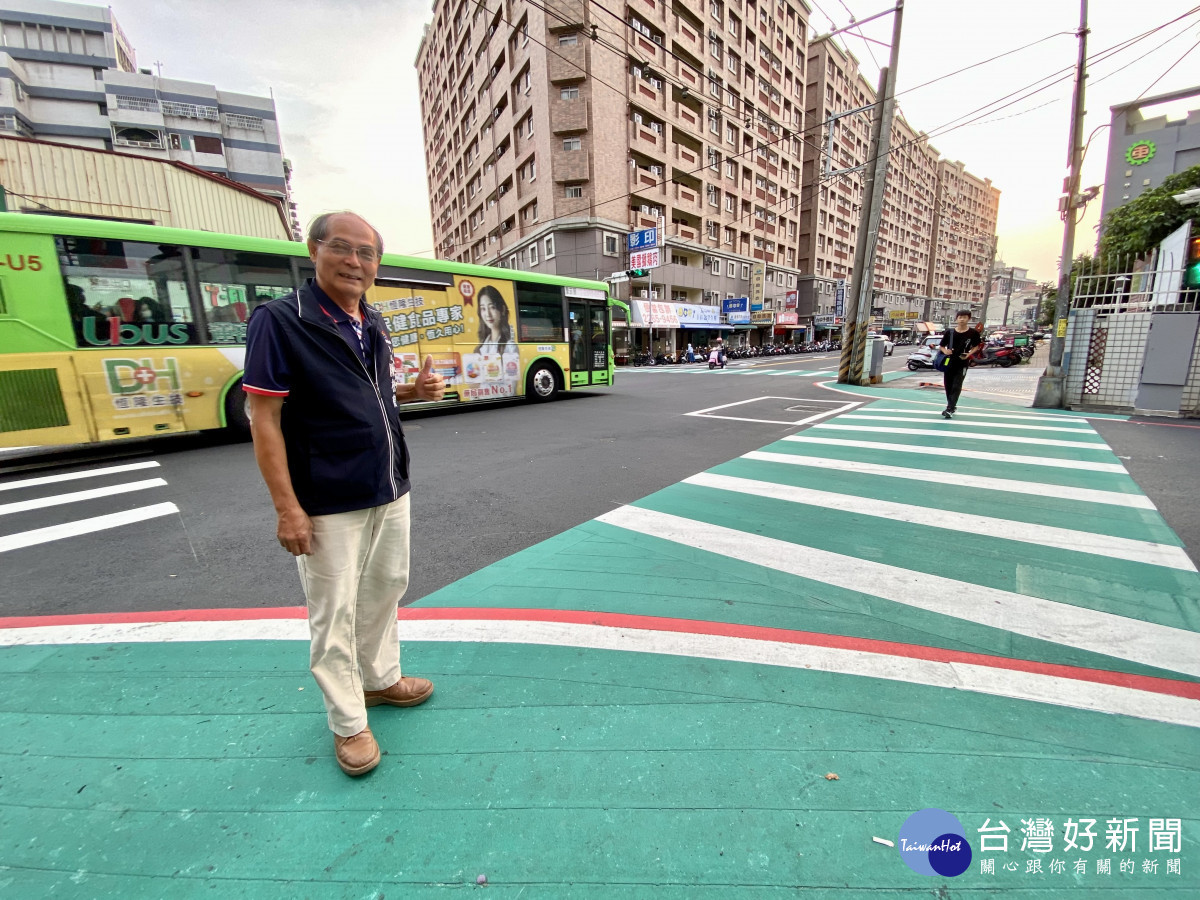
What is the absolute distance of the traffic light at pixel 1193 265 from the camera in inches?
348

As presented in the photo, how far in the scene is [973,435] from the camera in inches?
297

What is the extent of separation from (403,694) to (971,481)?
5.76m

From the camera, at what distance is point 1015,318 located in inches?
4043

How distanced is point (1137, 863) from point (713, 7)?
1919 inches

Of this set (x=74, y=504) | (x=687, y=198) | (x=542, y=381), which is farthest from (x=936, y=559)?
(x=687, y=198)

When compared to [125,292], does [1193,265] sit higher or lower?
higher

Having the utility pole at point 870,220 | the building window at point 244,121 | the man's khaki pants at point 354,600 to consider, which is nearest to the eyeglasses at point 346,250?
the man's khaki pants at point 354,600

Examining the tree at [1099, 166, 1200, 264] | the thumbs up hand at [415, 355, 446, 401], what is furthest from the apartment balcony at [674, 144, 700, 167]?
the thumbs up hand at [415, 355, 446, 401]

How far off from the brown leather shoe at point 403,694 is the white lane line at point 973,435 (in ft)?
25.6

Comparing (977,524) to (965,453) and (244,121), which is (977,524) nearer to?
(965,453)

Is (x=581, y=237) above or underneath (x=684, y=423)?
above

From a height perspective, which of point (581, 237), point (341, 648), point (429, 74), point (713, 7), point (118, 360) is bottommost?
point (341, 648)

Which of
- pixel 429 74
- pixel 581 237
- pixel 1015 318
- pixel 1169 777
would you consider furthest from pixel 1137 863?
pixel 1015 318

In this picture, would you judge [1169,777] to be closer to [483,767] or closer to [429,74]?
[483,767]
